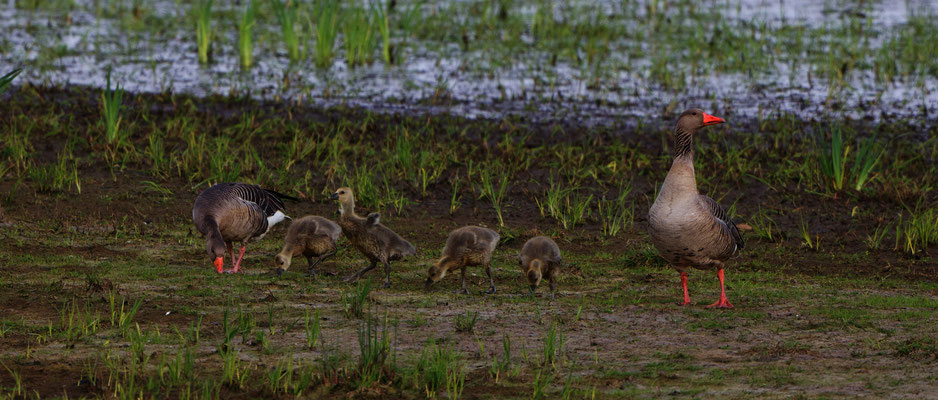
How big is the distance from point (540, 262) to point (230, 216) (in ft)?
9.07

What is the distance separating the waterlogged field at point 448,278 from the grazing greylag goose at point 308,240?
0.21 metres

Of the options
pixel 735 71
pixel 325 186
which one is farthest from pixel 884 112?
pixel 325 186

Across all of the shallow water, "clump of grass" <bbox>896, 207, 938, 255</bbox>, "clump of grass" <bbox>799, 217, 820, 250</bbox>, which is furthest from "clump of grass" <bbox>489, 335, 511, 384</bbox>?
the shallow water

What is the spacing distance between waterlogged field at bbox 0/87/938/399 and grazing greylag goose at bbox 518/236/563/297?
0.60ft

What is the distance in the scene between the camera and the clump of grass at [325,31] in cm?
1783

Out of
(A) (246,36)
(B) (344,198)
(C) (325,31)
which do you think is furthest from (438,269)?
(A) (246,36)

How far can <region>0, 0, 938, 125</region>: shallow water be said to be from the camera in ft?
51.7

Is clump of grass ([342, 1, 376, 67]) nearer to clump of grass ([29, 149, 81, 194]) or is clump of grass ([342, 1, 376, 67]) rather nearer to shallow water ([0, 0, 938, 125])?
shallow water ([0, 0, 938, 125])

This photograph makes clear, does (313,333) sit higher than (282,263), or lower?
higher

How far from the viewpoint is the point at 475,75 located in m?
17.9

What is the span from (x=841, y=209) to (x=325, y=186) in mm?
→ 5491

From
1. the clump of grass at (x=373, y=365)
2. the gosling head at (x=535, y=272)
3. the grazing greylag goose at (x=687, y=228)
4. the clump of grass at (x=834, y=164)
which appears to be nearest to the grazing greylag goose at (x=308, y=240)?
the gosling head at (x=535, y=272)

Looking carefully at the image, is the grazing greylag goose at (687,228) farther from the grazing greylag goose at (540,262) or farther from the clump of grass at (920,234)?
the clump of grass at (920,234)

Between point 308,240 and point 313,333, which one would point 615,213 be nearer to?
point 308,240
